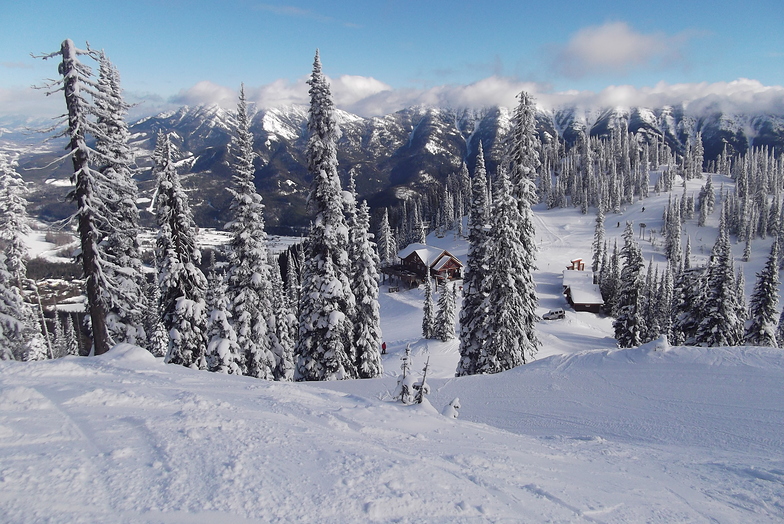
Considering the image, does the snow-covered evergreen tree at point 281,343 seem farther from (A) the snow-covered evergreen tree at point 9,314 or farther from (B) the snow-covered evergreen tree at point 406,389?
(B) the snow-covered evergreen tree at point 406,389

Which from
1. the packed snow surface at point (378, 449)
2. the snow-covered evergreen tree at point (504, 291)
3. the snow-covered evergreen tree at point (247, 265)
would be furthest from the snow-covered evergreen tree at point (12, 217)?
the snow-covered evergreen tree at point (504, 291)

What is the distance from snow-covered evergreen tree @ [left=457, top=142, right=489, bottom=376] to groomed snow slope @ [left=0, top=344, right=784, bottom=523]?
12168 mm

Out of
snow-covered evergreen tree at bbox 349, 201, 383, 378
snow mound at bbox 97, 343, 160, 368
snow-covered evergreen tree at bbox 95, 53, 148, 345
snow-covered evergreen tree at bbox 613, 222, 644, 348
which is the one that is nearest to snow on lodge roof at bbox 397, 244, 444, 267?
snow-covered evergreen tree at bbox 613, 222, 644, 348

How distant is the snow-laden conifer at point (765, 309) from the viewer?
1174 inches

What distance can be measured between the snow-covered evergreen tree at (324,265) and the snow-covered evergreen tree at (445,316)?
69.7 feet

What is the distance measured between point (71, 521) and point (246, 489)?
1.66 meters

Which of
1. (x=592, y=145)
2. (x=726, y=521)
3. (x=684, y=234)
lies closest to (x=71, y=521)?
(x=726, y=521)

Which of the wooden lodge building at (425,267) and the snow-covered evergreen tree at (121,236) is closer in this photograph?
the snow-covered evergreen tree at (121,236)

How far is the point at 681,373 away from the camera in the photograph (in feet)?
38.1

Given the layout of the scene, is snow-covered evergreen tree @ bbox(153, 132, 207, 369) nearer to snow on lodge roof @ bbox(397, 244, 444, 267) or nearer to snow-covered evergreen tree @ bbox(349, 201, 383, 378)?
snow-covered evergreen tree @ bbox(349, 201, 383, 378)

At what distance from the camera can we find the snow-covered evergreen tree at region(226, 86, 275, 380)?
21.0 meters

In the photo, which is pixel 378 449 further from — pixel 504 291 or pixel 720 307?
pixel 720 307

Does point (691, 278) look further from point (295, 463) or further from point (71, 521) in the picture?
point (71, 521)

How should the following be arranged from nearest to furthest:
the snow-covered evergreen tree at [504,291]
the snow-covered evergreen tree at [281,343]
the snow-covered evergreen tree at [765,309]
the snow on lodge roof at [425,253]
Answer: the snow-covered evergreen tree at [504,291]
the snow-covered evergreen tree at [281,343]
the snow-covered evergreen tree at [765,309]
the snow on lodge roof at [425,253]
